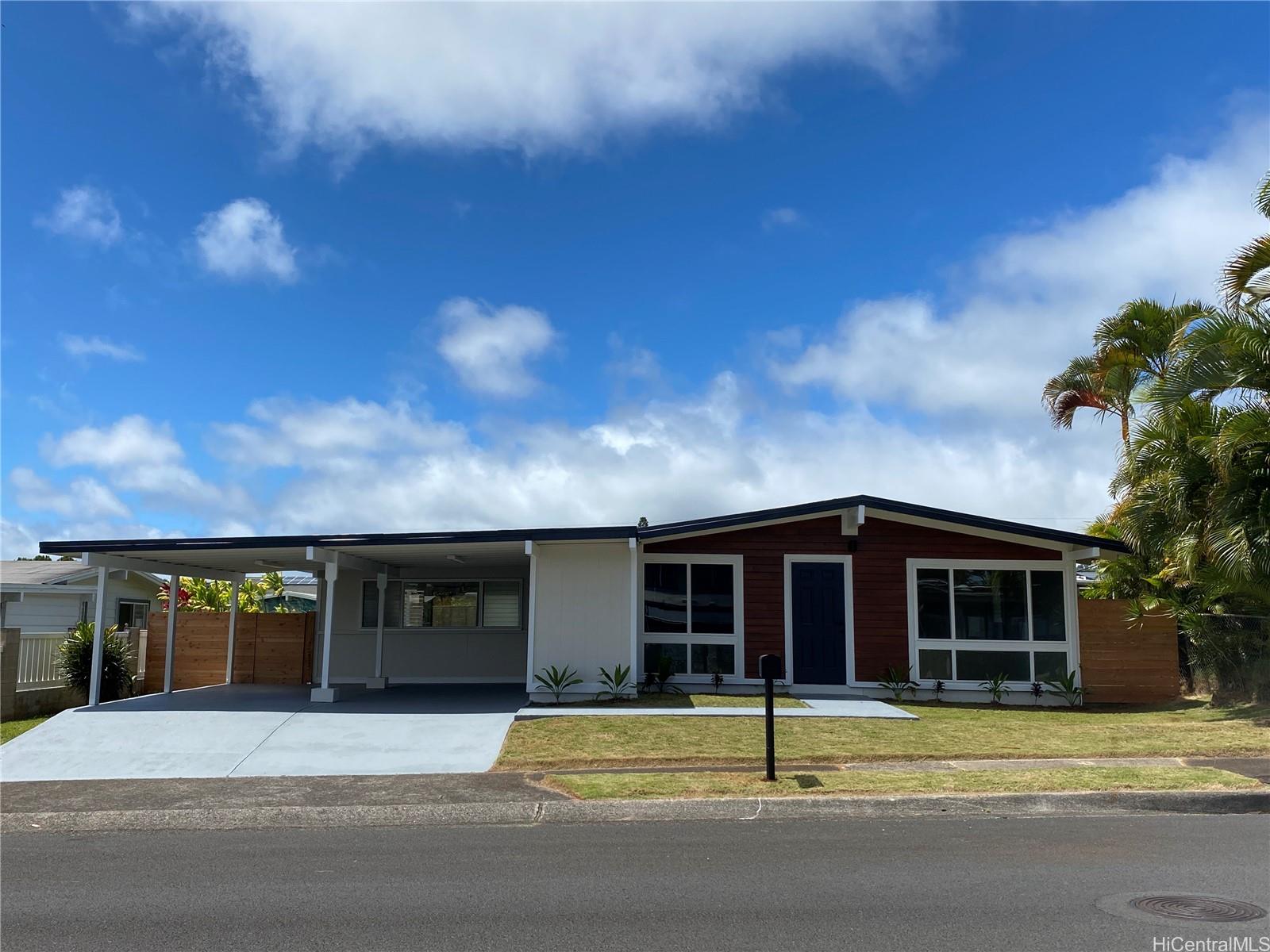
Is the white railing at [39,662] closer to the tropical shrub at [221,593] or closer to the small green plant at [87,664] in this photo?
the small green plant at [87,664]

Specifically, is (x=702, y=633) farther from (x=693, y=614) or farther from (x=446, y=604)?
(x=446, y=604)

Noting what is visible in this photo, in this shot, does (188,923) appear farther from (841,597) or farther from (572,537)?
(841,597)

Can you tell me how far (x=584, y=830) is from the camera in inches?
323

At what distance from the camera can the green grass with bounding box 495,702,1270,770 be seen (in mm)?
11211

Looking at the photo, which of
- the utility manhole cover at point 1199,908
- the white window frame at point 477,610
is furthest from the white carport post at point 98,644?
the utility manhole cover at point 1199,908

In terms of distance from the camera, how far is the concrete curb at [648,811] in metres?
8.66

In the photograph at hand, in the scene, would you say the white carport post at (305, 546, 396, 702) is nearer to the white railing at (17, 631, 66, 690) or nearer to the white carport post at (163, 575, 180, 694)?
the white carport post at (163, 575, 180, 694)

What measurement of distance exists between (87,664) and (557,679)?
28.9ft

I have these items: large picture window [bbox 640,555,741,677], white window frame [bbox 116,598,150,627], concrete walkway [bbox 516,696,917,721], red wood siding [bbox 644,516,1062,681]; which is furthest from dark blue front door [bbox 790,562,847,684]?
white window frame [bbox 116,598,150,627]

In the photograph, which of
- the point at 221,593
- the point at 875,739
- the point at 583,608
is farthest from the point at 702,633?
the point at 221,593

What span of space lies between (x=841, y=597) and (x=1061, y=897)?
1160cm

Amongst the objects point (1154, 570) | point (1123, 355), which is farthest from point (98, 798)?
point (1123, 355)

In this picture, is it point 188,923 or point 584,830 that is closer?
point 188,923

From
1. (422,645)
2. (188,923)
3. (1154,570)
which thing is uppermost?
(1154,570)
